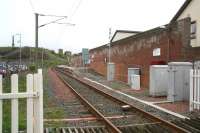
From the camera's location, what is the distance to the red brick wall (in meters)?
21.0

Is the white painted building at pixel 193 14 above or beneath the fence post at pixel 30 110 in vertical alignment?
above

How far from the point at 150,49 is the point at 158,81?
24.6 ft

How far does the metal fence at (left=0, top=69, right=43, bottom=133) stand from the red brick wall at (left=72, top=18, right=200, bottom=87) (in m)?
15.4

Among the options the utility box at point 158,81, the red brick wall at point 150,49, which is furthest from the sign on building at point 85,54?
the utility box at point 158,81

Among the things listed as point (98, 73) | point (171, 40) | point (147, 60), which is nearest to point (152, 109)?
point (171, 40)

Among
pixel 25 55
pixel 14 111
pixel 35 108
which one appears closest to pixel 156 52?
pixel 35 108

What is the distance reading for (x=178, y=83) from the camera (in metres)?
16.1

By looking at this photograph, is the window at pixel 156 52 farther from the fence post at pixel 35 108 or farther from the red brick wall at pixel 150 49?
the fence post at pixel 35 108

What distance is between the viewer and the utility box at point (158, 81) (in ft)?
61.9

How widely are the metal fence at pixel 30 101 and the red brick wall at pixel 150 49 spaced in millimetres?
15415

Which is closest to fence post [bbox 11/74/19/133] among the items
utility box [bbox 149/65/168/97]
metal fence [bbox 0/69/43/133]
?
metal fence [bbox 0/69/43/133]

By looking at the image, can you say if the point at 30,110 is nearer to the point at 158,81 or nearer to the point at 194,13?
the point at 158,81

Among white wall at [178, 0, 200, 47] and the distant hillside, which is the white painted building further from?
the distant hillside

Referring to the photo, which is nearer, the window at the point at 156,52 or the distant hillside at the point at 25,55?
the window at the point at 156,52
